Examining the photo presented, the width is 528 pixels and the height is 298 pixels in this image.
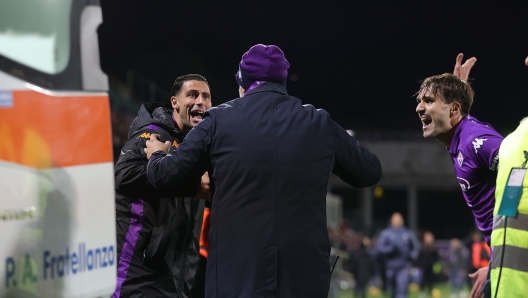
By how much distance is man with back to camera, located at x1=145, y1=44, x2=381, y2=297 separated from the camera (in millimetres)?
3432

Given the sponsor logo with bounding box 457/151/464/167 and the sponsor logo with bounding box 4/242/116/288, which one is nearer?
the sponsor logo with bounding box 4/242/116/288

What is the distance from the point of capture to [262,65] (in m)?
3.71

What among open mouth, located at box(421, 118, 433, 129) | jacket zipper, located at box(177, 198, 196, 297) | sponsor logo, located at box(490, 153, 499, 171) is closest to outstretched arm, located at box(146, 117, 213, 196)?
jacket zipper, located at box(177, 198, 196, 297)

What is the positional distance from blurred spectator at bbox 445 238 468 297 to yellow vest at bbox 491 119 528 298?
20.8m

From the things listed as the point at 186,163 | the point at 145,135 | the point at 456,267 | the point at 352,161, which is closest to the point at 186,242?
the point at 145,135

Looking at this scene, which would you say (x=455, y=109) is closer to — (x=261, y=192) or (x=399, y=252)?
(x=261, y=192)

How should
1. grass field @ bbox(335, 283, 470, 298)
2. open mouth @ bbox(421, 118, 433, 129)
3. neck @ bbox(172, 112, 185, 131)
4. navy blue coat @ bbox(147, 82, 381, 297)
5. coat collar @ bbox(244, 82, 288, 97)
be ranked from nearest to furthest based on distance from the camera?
navy blue coat @ bbox(147, 82, 381, 297), coat collar @ bbox(244, 82, 288, 97), open mouth @ bbox(421, 118, 433, 129), neck @ bbox(172, 112, 185, 131), grass field @ bbox(335, 283, 470, 298)

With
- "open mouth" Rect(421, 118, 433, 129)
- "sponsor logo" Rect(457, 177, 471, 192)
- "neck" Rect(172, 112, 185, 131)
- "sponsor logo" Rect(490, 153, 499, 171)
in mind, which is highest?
"neck" Rect(172, 112, 185, 131)

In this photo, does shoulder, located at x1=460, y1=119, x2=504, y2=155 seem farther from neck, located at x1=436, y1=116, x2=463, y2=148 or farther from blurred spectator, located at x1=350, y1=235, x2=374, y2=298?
blurred spectator, located at x1=350, y1=235, x2=374, y2=298

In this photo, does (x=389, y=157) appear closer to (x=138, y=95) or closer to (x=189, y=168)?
(x=138, y=95)

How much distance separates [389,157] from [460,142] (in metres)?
34.1

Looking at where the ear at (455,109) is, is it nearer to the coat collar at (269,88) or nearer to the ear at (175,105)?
the coat collar at (269,88)

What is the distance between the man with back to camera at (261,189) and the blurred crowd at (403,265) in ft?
48.0

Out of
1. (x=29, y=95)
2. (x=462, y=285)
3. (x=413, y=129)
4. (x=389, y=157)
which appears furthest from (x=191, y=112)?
(x=413, y=129)
